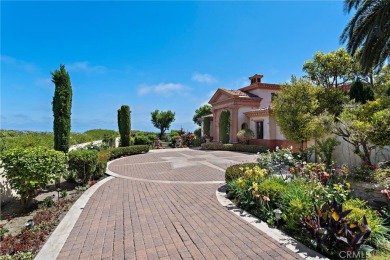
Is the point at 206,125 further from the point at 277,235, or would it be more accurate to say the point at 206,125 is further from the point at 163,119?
the point at 277,235

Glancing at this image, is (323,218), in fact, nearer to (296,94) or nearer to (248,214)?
(248,214)

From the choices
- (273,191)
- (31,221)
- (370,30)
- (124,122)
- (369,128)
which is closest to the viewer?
(31,221)

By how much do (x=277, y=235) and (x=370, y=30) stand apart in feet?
39.8

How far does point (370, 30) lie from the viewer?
34.8 feet

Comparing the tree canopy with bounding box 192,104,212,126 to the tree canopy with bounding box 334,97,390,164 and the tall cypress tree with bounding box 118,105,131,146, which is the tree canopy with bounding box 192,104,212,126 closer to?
the tall cypress tree with bounding box 118,105,131,146

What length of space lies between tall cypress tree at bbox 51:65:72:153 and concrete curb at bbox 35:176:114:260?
4.35 m

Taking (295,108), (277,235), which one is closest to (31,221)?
(277,235)

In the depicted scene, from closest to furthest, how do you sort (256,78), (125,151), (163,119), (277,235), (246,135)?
(277,235), (125,151), (246,135), (256,78), (163,119)

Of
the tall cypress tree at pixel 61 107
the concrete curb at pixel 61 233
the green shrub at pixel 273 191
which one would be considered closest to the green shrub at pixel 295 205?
the green shrub at pixel 273 191

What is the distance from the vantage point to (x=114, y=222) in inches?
194

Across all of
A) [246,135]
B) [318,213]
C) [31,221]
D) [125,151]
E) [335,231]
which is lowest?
[31,221]

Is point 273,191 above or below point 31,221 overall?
above

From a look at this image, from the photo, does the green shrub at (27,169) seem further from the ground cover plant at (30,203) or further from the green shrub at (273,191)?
the green shrub at (273,191)

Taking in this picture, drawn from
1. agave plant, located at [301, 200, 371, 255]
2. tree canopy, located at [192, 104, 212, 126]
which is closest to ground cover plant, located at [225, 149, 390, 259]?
agave plant, located at [301, 200, 371, 255]
